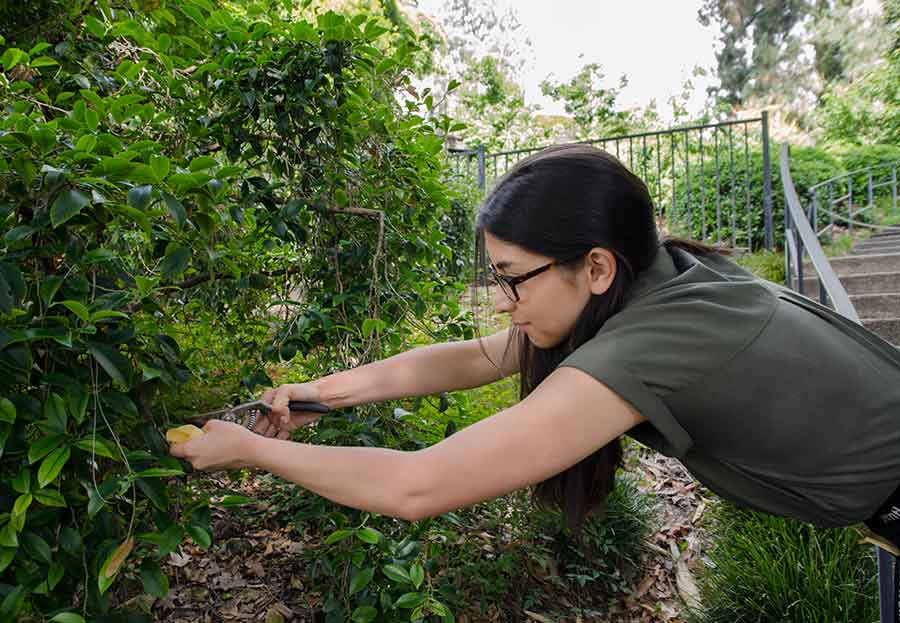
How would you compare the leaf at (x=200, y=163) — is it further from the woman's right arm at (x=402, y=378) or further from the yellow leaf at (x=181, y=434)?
the woman's right arm at (x=402, y=378)

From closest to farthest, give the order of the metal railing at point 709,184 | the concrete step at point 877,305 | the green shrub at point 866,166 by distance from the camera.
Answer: the concrete step at point 877,305
the metal railing at point 709,184
the green shrub at point 866,166

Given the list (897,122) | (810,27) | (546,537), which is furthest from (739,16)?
(546,537)

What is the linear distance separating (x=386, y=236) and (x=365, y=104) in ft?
1.26

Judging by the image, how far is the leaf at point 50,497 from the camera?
113 cm

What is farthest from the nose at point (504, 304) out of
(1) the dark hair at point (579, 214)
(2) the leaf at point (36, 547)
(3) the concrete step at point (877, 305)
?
(3) the concrete step at point (877, 305)

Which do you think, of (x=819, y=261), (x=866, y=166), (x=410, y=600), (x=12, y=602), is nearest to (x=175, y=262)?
(x=12, y=602)

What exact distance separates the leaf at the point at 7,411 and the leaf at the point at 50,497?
13cm

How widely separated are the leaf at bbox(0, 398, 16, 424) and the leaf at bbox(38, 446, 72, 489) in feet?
0.28

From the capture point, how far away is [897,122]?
12031 mm

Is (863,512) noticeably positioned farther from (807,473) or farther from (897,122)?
(897,122)

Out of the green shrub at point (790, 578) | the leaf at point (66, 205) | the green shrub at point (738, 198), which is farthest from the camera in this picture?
the green shrub at point (738, 198)

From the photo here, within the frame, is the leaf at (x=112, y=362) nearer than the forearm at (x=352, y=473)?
Yes

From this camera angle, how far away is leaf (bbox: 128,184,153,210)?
1125mm

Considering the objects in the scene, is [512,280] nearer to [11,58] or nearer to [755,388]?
[755,388]
